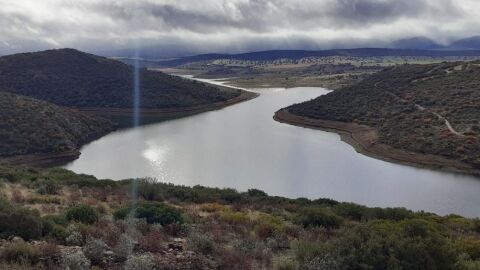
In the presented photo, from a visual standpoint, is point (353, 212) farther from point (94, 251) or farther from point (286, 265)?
point (94, 251)

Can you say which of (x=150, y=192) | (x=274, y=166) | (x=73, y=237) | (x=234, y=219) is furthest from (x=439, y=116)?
(x=73, y=237)

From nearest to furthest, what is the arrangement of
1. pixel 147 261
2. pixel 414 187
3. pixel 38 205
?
pixel 147 261 < pixel 38 205 < pixel 414 187

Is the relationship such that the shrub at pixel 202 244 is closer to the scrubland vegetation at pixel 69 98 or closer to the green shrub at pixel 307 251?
the green shrub at pixel 307 251

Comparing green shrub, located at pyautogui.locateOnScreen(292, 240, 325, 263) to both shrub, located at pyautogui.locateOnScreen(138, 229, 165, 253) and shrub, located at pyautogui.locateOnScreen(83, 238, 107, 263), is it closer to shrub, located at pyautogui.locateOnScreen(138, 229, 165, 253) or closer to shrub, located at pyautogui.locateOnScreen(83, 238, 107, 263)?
shrub, located at pyautogui.locateOnScreen(138, 229, 165, 253)

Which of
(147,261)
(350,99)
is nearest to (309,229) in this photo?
(147,261)

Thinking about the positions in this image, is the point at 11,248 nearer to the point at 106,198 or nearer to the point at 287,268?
the point at 287,268

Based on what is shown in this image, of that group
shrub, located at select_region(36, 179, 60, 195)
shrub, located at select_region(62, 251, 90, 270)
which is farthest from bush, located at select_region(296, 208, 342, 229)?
shrub, located at select_region(36, 179, 60, 195)
